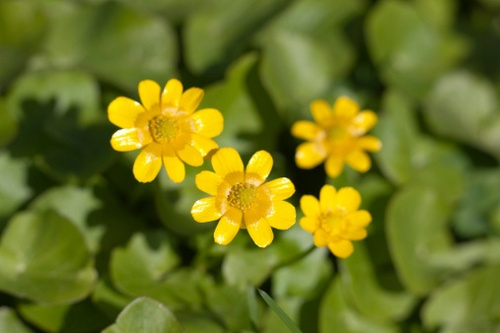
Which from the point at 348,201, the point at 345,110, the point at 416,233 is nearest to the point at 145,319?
the point at 348,201

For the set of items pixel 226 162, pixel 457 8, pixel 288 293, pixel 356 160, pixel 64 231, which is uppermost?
pixel 226 162

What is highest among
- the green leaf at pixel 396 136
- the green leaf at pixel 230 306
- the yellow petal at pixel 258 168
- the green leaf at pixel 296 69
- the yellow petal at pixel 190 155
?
the yellow petal at pixel 190 155

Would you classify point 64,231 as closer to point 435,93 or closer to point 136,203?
point 136,203

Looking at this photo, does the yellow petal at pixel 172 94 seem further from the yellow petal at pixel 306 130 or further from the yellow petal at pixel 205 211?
the yellow petal at pixel 306 130

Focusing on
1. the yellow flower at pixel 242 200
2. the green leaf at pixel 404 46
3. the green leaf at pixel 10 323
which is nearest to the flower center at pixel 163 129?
the yellow flower at pixel 242 200

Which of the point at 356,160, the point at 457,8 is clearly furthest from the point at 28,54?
the point at 457,8
